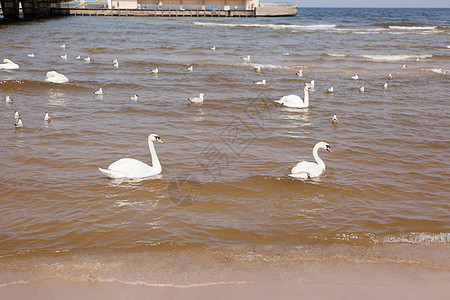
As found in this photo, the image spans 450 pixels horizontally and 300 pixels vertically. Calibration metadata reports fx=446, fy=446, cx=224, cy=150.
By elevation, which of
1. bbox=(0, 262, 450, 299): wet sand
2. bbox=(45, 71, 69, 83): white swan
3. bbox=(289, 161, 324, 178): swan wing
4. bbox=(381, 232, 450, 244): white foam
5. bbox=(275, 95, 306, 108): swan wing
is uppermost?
bbox=(45, 71, 69, 83): white swan

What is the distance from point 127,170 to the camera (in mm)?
7859

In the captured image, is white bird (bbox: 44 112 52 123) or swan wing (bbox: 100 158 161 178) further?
white bird (bbox: 44 112 52 123)

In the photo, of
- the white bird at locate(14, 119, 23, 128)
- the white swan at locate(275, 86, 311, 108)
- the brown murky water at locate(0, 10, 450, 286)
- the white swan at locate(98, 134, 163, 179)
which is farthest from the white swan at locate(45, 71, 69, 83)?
the white swan at locate(98, 134, 163, 179)

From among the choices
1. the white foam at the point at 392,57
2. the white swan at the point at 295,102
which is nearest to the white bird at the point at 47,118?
the white swan at the point at 295,102

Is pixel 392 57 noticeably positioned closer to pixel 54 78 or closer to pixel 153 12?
pixel 54 78

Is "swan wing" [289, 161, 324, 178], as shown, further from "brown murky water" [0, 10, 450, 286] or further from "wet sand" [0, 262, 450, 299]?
"wet sand" [0, 262, 450, 299]

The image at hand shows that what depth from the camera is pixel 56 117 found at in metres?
11.9

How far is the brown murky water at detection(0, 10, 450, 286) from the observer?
20.1 feet

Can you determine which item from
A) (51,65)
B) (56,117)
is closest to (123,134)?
(56,117)

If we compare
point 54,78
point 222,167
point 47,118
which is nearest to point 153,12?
point 54,78

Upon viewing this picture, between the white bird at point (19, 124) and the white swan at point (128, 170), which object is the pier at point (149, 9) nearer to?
the white bird at point (19, 124)

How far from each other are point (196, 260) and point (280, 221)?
166cm

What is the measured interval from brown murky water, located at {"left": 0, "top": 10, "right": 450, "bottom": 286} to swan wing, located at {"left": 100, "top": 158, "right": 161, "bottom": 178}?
6.0 inches

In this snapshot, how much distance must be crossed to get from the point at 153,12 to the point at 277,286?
231 feet
